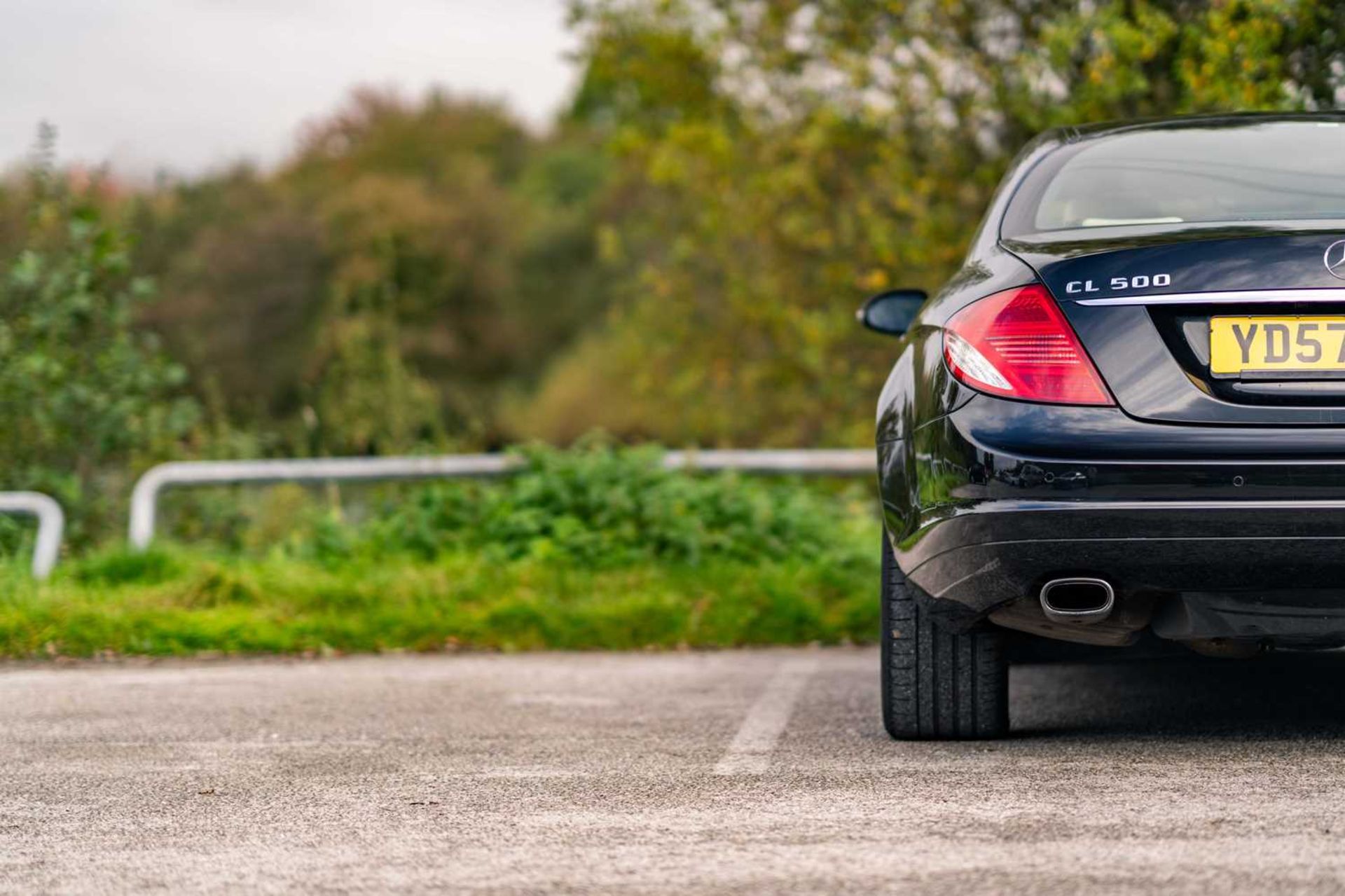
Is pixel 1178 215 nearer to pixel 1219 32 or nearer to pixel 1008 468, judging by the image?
pixel 1008 468

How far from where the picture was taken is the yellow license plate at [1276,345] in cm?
376

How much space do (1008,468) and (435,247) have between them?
148 feet

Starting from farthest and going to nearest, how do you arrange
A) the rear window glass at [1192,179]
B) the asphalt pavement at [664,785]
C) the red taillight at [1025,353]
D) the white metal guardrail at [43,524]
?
the white metal guardrail at [43,524] → the rear window glass at [1192,179] → the red taillight at [1025,353] → the asphalt pavement at [664,785]

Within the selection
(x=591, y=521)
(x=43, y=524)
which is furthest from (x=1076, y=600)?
(x=43, y=524)

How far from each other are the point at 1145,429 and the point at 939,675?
1084 mm

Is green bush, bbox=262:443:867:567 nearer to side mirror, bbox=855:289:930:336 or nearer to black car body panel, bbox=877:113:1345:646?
side mirror, bbox=855:289:930:336

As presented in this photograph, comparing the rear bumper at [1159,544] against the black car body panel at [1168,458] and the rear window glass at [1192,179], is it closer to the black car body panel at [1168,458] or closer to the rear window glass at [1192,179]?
the black car body panel at [1168,458]

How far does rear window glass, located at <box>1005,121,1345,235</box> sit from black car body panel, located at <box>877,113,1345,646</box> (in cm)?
27

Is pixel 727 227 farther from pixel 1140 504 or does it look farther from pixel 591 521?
pixel 1140 504

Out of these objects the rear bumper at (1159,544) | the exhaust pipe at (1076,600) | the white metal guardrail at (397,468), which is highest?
the rear bumper at (1159,544)

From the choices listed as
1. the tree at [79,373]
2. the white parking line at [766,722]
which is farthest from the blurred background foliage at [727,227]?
the white parking line at [766,722]

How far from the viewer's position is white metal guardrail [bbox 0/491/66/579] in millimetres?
7914

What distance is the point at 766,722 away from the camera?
514 centimetres

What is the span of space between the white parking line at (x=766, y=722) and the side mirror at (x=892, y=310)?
1.22m
